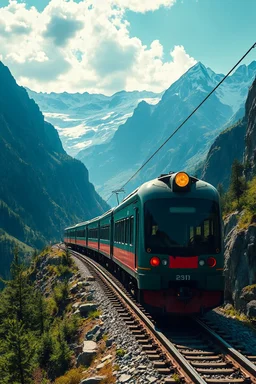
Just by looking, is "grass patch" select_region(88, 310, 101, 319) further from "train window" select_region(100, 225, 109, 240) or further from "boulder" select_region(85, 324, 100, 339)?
"train window" select_region(100, 225, 109, 240)

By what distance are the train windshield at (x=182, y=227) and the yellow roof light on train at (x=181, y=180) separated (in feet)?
1.76

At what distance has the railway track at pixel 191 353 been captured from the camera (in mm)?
8419

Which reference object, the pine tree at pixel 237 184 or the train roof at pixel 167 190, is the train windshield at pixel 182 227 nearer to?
the train roof at pixel 167 190

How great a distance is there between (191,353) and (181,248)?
348cm

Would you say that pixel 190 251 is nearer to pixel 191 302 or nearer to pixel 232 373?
pixel 191 302

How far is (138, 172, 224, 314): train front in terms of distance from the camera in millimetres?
12367

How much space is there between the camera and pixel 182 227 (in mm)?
12711

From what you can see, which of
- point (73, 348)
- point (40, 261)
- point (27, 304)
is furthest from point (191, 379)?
point (40, 261)

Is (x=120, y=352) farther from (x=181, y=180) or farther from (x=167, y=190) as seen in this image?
(x=181, y=180)

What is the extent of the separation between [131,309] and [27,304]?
10773 millimetres

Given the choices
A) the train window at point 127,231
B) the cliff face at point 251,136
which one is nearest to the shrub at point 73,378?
the train window at point 127,231

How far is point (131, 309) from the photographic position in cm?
1534

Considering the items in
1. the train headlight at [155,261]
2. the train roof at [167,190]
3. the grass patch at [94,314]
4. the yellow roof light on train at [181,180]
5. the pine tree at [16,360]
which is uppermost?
the yellow roof light on train at [181,180]

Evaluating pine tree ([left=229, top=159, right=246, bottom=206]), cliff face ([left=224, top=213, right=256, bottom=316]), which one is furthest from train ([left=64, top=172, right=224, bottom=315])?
pine tree ([left=229, top=159, right=246, bottom=206])
